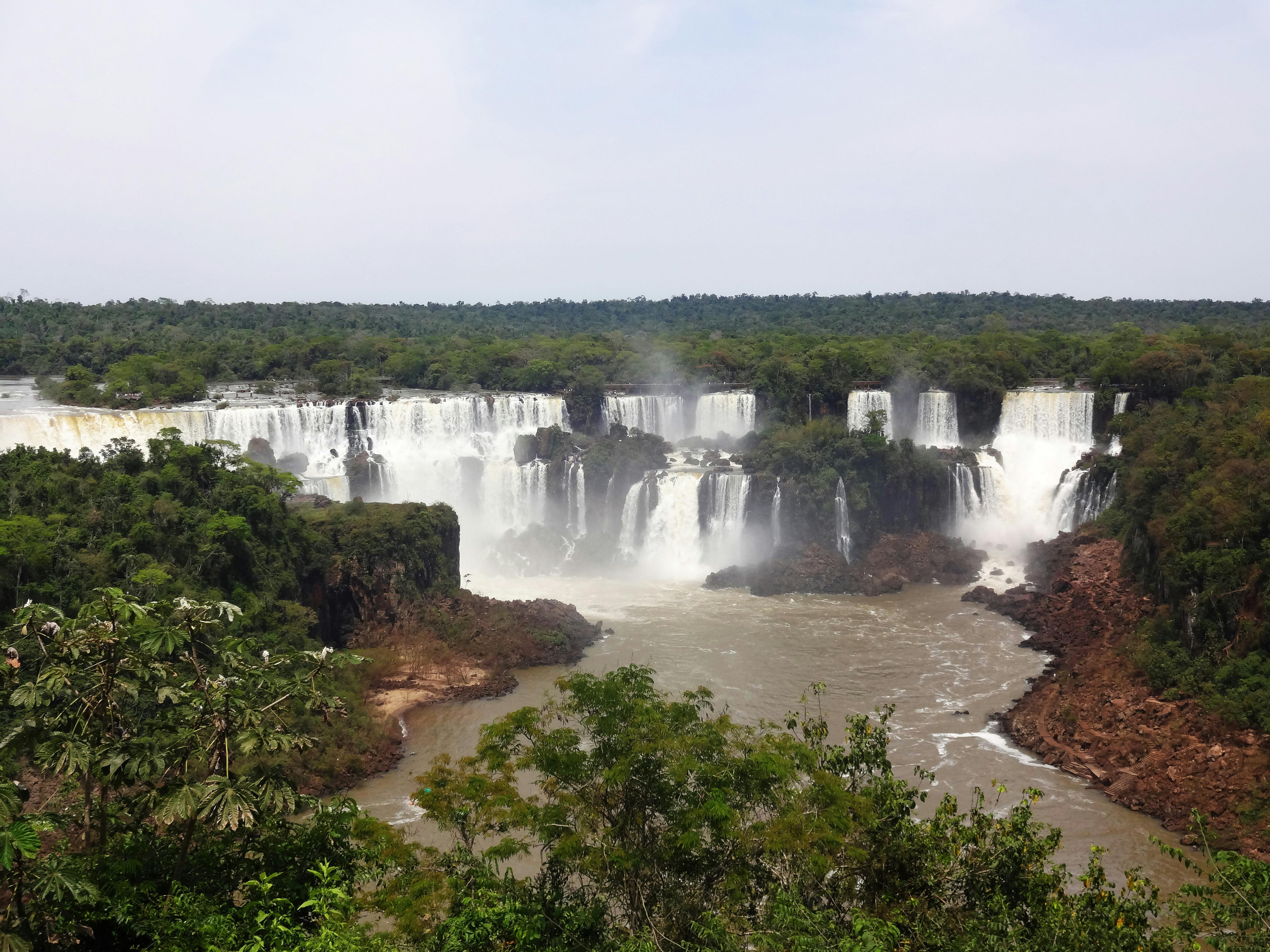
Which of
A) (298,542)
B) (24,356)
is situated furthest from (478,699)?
(24,356)

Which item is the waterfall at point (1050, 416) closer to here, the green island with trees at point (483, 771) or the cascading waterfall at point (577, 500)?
the green island with trees at point (483, 771)

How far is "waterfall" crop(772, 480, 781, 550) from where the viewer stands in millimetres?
37094

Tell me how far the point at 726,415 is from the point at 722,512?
946 cm

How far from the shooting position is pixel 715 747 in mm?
10828

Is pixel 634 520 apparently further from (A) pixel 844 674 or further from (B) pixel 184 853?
(B) pixel 184 853

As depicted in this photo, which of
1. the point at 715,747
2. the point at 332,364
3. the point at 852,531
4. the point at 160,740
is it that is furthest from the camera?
the point at 332,364

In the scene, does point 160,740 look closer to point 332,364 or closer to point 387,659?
point 387,659

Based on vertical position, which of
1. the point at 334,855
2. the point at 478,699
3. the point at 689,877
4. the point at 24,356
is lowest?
the point at 478,699

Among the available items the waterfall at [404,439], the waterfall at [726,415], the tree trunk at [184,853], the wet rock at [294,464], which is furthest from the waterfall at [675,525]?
the tree trunk at [184,853]

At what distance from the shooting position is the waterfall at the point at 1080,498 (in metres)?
36.2

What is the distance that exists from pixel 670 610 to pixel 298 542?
11.6m

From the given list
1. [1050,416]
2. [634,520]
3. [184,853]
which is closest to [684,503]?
[634,520]

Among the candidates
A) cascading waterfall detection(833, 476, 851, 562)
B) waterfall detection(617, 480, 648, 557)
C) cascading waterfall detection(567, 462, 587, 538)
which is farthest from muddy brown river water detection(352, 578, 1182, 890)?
cascading waterfall detection(833, 476, 851, 562)

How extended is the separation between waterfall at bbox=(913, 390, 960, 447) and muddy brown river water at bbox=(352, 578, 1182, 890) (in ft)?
39.2
